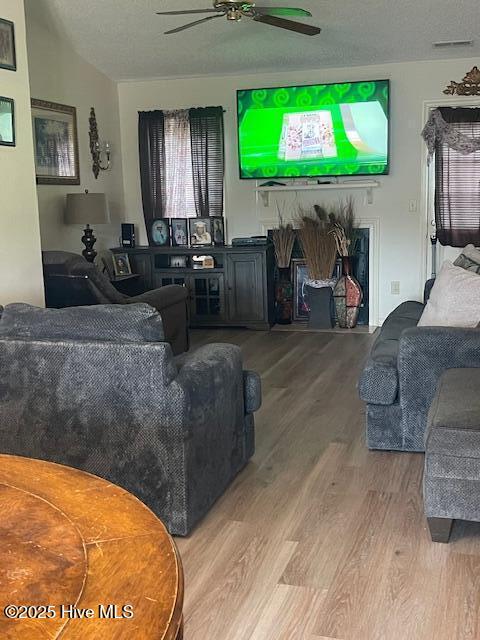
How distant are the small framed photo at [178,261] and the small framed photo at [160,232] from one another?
32 cm

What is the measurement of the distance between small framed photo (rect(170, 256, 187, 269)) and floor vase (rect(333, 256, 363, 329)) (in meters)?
1.51

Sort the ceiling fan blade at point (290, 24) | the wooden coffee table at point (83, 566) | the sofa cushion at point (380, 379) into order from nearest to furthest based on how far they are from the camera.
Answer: the wooden coffee table at point (83, 566) → the sofa cushion at point (380, 379) → the ceiling fan blade at point (290, 24)

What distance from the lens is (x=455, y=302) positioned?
3959 millimetres

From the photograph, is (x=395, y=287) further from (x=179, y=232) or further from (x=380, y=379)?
(x=380, y=379)

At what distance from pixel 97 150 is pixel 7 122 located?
2672mm

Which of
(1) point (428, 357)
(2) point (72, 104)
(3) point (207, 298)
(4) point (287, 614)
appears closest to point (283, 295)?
(3) point (207, 298)

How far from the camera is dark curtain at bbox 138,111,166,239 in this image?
7477mm

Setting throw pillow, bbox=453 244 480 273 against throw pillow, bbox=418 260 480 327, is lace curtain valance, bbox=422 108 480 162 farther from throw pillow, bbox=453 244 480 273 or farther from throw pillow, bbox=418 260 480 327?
throw pillow, bbox=418 260 480 327

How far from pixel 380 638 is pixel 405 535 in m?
0.70

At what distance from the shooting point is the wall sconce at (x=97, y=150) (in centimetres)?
711

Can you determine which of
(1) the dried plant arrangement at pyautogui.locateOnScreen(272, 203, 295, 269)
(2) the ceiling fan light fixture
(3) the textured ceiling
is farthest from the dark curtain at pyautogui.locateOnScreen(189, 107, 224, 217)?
(2) the ceiling fan light fixture

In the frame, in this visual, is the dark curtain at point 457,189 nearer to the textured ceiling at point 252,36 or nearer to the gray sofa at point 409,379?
the textured ceiling at point 252,36

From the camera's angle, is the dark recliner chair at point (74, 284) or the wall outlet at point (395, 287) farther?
the wall outlet at point (395, 287)

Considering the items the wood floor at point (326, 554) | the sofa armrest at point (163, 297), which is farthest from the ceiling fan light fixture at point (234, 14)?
the wood floor at point (326, 554)
